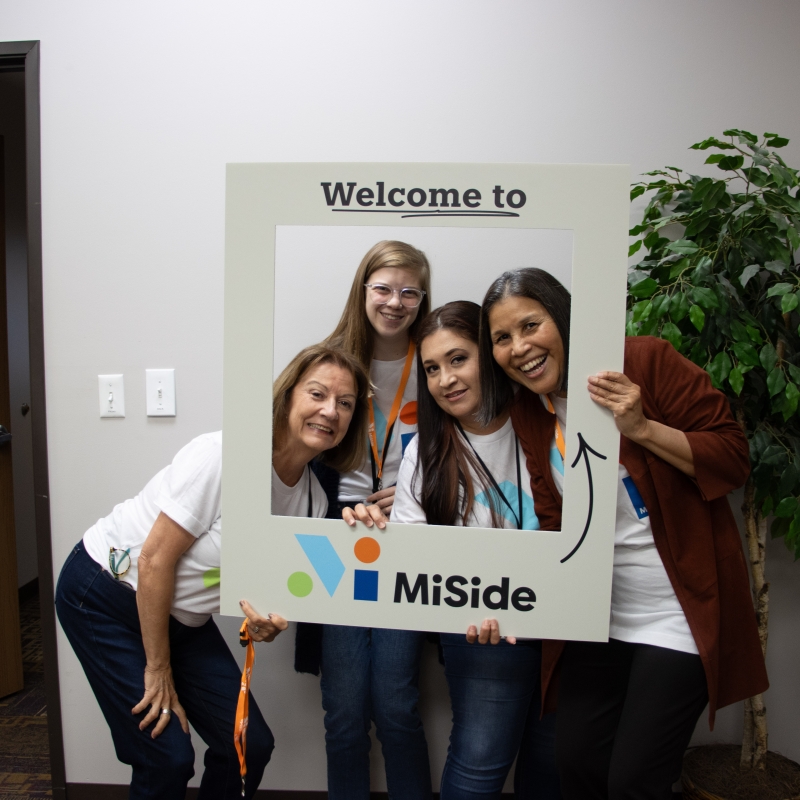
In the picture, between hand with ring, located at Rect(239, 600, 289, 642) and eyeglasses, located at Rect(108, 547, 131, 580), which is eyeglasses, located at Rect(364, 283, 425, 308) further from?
eyeglasses, located at Rect(108, 547, 131, 580)

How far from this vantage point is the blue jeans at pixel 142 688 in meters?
1.30

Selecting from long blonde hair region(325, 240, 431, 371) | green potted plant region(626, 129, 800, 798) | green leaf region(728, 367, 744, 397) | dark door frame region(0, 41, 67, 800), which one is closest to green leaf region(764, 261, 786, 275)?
green potted plant region(626, 129, 800, 798)

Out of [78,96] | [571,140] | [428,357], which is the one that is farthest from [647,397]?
[78,96]

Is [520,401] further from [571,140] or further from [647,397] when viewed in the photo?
[571,140]

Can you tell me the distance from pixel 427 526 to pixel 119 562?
0.76 metres

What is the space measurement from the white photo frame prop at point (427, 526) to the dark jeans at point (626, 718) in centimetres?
24

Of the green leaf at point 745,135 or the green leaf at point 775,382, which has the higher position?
the green leaf at point 745,135

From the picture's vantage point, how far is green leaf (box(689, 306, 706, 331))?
1.27m

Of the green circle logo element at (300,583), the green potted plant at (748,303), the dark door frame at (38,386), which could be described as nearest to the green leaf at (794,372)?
the green potted plant at (748,303)

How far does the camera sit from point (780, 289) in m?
1.32

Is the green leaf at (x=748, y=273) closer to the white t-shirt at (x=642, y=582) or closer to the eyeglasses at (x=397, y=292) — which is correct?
the white t-shirt at (x=642, y=582)

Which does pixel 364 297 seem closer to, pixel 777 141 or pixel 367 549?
pixel 367 549

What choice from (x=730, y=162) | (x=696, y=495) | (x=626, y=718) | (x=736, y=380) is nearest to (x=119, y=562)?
(x=626, y=718)

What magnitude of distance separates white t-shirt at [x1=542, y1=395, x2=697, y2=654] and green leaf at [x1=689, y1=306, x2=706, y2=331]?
37 centimetres
